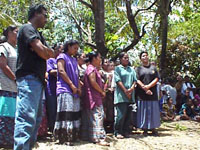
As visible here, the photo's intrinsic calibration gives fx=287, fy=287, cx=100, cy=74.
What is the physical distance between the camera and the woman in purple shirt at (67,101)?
465cm

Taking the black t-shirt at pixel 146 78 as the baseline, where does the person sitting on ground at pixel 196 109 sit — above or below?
below

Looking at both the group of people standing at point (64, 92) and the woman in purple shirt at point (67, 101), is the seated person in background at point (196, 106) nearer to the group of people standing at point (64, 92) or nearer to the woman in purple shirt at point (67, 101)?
the group of people standing at point (64, 92)

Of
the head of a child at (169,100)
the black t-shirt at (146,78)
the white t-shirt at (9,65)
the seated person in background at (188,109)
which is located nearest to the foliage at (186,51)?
the seated person in background at (188,109)

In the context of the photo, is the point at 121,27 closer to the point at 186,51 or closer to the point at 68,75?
the point at 186,51

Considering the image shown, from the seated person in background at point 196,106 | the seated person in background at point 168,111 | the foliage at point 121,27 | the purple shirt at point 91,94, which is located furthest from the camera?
the foliage at point 121,27

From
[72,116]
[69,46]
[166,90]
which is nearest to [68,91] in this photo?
[72,116]

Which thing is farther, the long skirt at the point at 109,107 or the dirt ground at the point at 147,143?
the long skirt at the point at 109,107

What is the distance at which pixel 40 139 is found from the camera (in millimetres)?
4969

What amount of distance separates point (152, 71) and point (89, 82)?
1.63 metres

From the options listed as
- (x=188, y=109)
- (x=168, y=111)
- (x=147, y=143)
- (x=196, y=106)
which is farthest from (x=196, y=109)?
(x=147, y=143)

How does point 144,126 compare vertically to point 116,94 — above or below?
below

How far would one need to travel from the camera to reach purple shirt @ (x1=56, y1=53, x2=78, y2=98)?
15.5 feet

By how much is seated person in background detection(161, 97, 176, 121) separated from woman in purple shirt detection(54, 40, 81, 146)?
461 cm

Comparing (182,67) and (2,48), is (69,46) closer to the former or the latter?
(2,48)
